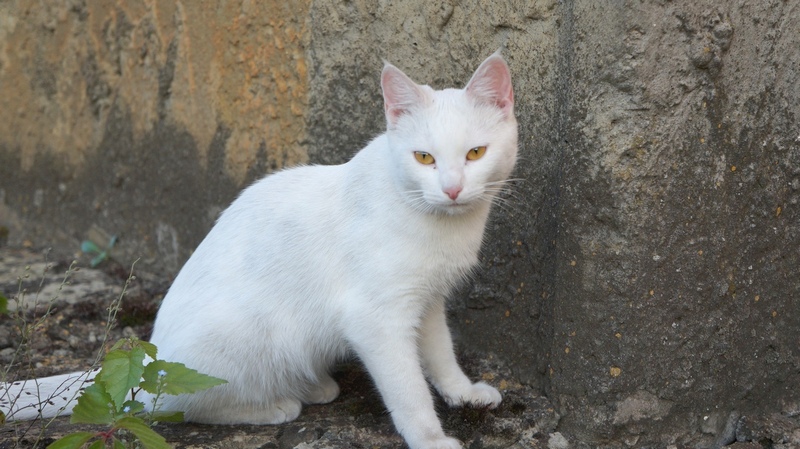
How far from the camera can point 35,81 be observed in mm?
5488

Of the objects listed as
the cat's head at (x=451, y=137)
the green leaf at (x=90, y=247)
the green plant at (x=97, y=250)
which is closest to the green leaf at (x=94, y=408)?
the cat's head at (x=451, y=137)

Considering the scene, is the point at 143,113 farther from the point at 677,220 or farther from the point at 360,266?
the point at 677,220

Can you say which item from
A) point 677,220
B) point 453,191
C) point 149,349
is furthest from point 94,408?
point 677,220

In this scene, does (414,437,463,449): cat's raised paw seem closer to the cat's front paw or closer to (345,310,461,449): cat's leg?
(345,310,461,449): cat's leg

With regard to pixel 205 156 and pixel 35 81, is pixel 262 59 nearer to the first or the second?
pixel 205 156

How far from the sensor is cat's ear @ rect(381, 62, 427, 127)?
2.67 meters

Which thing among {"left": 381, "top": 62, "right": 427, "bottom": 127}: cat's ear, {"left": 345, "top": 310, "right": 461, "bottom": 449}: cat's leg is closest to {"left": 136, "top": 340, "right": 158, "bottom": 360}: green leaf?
{"left": 345, "top": 310, "right": 461, "bottom": 449}: cat's leg

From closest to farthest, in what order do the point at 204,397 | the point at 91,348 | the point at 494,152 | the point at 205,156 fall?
the point at 494,152
the point at 204,397
the point at 91,348
the point at 205,156

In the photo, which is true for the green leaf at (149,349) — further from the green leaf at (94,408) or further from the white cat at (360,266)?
the white cat at (360,266)

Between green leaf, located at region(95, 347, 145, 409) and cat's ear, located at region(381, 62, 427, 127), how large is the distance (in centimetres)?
114

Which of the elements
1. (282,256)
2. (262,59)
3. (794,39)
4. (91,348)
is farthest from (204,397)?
(794,39)

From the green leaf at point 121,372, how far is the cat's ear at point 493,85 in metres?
1.38

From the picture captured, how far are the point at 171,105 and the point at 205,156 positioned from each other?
410mm

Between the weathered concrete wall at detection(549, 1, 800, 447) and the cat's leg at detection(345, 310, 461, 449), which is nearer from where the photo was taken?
the weathered concrete wall at detection(549, 1, 800, 447)
